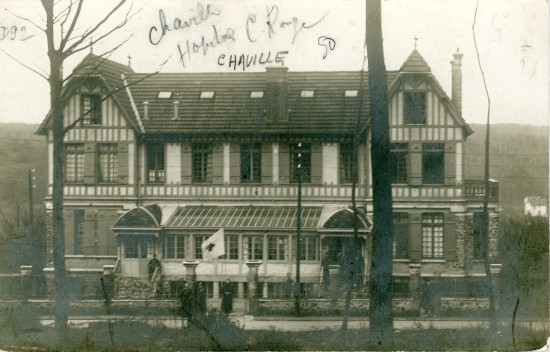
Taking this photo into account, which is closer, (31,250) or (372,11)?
(372,11)

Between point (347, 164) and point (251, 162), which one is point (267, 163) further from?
point (347, 164)

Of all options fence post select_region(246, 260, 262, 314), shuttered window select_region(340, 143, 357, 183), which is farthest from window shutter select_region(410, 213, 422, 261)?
fence post select_region(246, 260, 262, 314)

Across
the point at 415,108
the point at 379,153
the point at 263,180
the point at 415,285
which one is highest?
the point at 415,108

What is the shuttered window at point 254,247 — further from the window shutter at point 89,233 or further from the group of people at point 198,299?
the window shutter at point 89,233

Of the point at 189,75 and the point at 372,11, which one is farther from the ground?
the point at 372,11

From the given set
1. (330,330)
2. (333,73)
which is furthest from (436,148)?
(330,330)

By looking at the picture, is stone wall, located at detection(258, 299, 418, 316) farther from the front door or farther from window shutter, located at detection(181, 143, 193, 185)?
window shutter, located at detection(181, 143, 193, 185)

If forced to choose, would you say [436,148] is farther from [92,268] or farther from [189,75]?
[92,268]

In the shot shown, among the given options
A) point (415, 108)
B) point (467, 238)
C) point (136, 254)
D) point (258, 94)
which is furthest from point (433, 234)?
point (136, 254)
